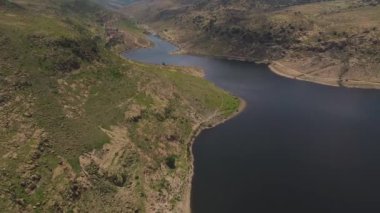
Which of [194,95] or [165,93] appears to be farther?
[194,95]

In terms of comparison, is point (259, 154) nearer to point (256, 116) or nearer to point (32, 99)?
point (256, 116)

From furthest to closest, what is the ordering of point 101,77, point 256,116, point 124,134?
point 256,116 → point 101,77 → point 124,134

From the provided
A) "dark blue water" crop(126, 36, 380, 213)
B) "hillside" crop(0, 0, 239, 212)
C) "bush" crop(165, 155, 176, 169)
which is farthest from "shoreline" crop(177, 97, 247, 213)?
"bush" crop(165, 155, 176, 169)

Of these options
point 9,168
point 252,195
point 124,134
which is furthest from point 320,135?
point 9,168

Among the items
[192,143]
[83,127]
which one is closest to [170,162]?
[192,143]

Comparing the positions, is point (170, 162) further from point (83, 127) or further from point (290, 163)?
point (290, 163)

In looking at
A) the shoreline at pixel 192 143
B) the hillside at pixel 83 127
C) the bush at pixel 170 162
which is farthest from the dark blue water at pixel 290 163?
the hillside at pixel 83 127

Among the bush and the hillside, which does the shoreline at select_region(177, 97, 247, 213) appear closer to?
the hillside

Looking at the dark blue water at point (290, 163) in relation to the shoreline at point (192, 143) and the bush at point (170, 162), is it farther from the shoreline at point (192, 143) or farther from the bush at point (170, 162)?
Result: the bush at point (170, 162)
